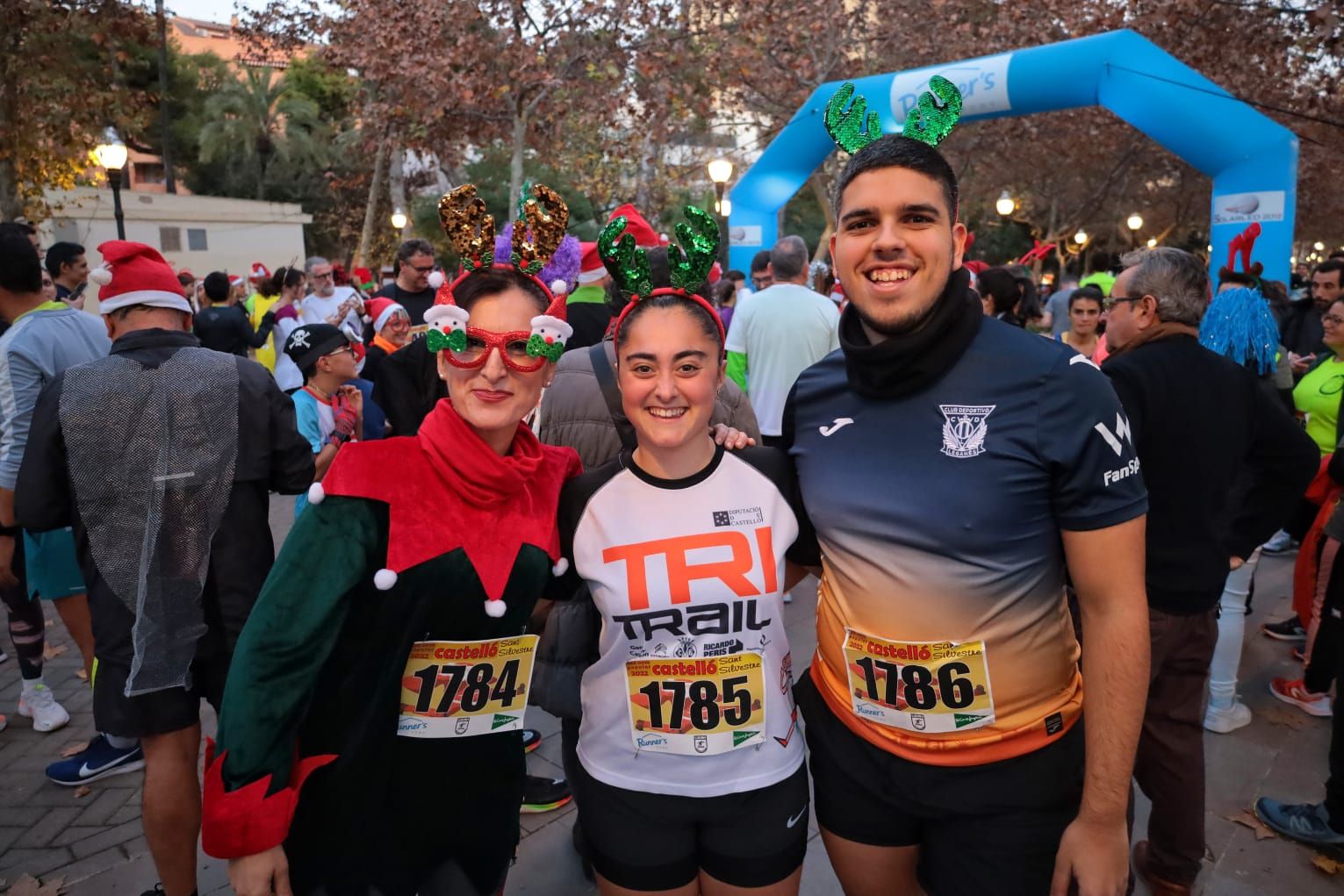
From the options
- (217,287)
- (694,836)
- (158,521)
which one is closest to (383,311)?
(158,521)

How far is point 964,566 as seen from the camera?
1.87m

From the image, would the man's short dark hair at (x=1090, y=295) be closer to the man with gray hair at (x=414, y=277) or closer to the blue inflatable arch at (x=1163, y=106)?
the blue inflatable arch at (x=1163, y=106)

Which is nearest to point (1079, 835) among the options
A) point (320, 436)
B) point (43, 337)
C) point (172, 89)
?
point (320, 436)

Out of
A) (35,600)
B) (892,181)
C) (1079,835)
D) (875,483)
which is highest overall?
(892,181)

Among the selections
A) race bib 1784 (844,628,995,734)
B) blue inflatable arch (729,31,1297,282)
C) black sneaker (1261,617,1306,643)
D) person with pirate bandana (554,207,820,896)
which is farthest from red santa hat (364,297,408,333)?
black sneaker (1261,617,1306,643)

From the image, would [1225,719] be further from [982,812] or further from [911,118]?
[911,118]

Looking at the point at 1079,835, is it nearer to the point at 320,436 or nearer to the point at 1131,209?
the point at 320,436

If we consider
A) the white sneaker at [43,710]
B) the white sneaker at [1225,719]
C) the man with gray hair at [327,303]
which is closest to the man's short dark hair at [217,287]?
the man with gray hair at [327,303]

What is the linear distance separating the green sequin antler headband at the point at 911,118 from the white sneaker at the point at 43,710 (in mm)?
4735

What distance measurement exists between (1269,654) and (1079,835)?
4248 millimetres

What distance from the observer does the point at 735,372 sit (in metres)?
5.95

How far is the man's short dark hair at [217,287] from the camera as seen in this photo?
9.67 metres

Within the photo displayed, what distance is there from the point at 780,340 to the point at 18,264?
4.08 metres

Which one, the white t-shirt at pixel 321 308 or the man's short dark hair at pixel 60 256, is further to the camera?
the white t-shirt at pixel 321 308
